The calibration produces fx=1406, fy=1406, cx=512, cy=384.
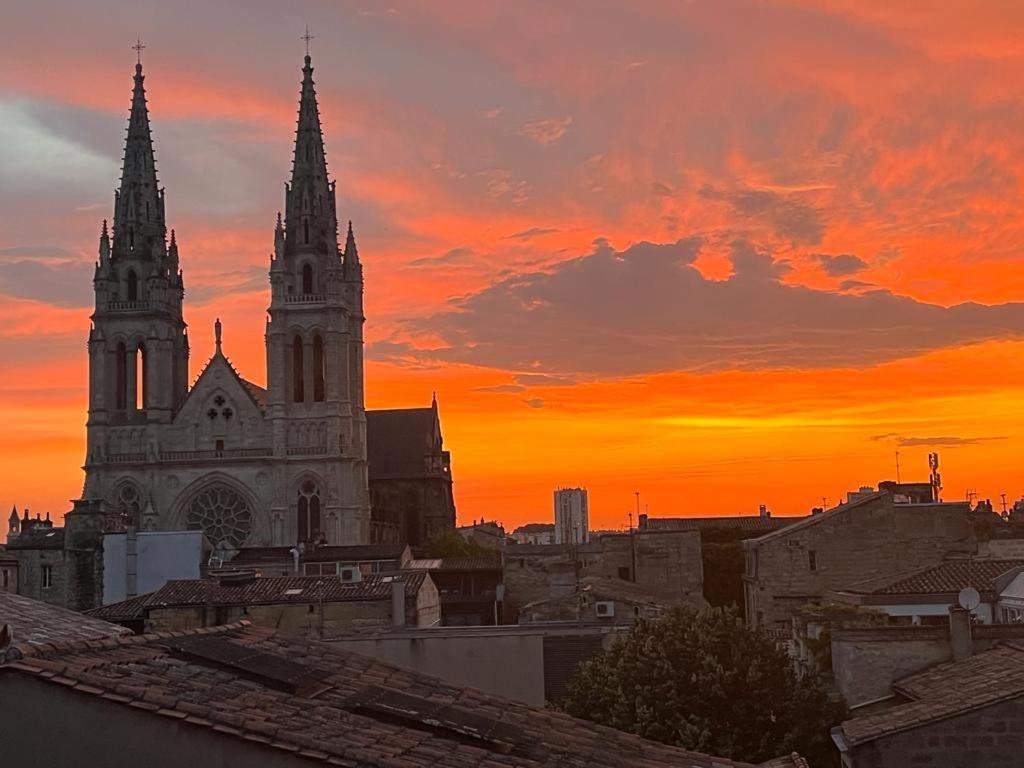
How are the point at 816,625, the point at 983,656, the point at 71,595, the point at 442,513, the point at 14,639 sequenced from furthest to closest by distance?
the point at 442,513, the point at 71,595, the point at 816,625, the point at 983,656, the point at 14,639

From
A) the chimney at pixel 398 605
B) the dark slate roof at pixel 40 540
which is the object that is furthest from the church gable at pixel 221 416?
the chimney at pixel 398 605

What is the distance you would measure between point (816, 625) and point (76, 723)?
25.1 metres

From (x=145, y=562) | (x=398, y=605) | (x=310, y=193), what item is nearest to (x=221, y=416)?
(x=310, y=193)

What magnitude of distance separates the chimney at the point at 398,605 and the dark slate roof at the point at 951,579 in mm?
14418

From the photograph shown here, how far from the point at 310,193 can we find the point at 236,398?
16.1 meters

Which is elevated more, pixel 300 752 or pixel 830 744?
pixel 300 752

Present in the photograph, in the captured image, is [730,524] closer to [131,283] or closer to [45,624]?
[131,283]

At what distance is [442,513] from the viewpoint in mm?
123188

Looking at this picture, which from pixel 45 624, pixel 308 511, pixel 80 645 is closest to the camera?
pixel 80 645

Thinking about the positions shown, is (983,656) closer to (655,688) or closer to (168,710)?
Result: (655,688)

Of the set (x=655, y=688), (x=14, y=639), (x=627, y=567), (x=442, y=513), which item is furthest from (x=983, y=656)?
(x=442, y=513)

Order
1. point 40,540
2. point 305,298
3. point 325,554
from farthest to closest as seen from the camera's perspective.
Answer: point 305,298 < point 325,554 < point 40,540

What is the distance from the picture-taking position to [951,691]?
22.7 m

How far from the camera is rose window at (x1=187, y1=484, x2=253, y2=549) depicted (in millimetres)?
96312
